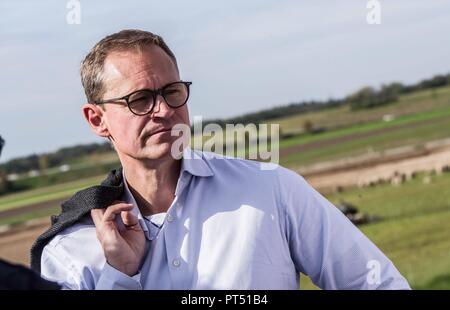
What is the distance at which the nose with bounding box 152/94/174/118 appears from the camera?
2.29 meters

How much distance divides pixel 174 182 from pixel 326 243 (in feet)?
1.63

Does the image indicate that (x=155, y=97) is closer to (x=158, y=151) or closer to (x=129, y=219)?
(x=158, y=151)

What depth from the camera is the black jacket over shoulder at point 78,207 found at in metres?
2.44

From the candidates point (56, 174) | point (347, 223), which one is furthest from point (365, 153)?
point (347, 223)

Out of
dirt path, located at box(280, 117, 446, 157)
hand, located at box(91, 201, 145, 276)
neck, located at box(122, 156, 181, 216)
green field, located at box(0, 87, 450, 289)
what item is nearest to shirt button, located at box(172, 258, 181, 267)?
hand, located at box(91, 201, 145, 276)

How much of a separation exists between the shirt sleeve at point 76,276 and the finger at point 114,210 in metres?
0.13

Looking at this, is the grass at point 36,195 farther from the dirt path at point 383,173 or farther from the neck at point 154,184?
the neck at point 154,184

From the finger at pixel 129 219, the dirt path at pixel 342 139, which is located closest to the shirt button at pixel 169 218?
the finger at pixel 129 219

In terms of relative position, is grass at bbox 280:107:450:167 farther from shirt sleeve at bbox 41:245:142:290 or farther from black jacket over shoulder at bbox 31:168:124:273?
shirt sleeve at bbox 41:245:142:290

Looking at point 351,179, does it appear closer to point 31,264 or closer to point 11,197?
point 11,197

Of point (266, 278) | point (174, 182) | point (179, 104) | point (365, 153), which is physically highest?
point (179, 104)

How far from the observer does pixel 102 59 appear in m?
2.40

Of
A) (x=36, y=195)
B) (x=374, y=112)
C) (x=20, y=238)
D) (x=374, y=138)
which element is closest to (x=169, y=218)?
(x=20, y=238)

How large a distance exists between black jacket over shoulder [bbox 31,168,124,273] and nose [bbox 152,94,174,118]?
322mm
